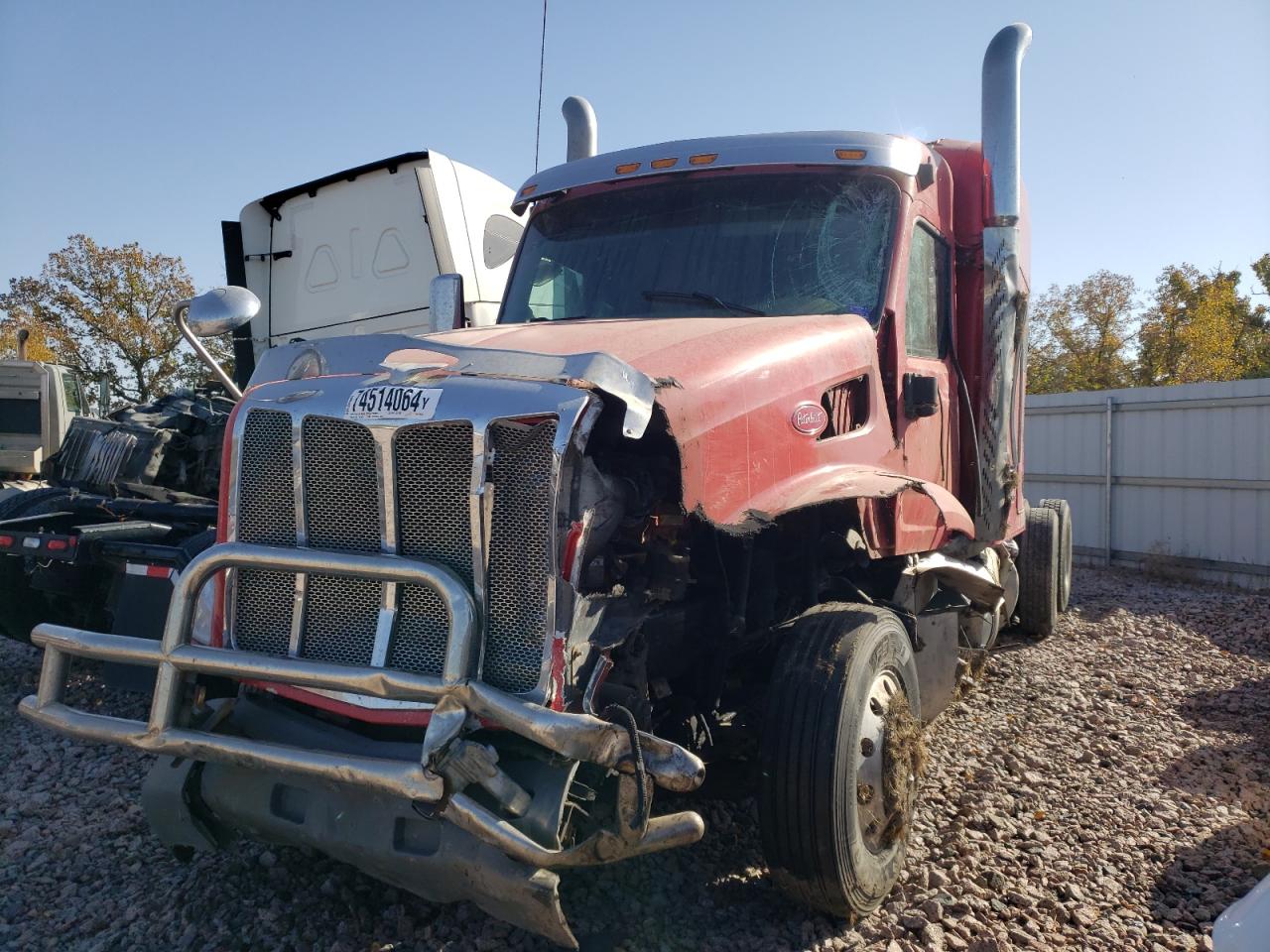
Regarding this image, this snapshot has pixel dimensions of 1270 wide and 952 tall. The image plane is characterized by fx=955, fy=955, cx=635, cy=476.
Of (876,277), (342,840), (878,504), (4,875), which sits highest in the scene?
(876,277)

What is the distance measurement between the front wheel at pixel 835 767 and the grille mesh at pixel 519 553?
983 millimetres

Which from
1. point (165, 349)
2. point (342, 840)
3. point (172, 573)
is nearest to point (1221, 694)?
point (342, 840)

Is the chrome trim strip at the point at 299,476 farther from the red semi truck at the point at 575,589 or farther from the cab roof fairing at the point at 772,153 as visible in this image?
the cab roof fairing at the point at 772,153

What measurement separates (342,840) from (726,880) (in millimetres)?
1482

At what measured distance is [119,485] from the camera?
622cm

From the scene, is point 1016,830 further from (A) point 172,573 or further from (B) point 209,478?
(B) point 209,478

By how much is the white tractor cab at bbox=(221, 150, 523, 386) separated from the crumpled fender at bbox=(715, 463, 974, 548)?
12.0ft

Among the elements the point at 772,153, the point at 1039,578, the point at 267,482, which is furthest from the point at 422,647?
the point at 1039,578

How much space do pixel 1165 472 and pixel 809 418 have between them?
1049 centimetres

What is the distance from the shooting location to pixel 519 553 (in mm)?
2525

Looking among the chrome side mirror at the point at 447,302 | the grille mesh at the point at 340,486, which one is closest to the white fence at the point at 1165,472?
the chrome side mirror at the point at 447,302

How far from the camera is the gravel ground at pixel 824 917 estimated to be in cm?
314

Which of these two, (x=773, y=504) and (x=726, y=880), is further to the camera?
(x=726, y=880)

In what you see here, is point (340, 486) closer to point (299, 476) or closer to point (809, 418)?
point (299, 476)
